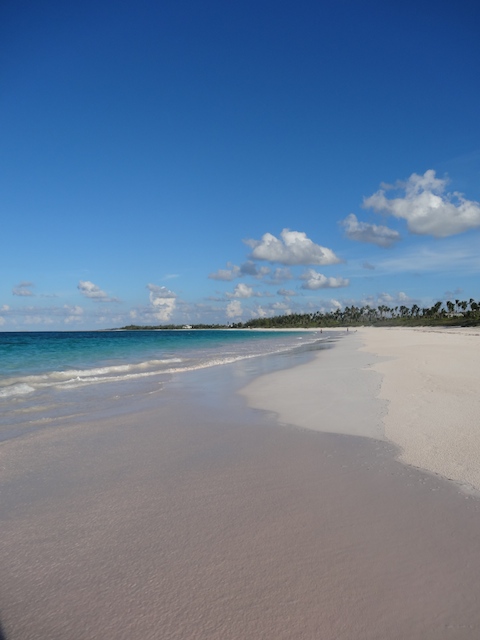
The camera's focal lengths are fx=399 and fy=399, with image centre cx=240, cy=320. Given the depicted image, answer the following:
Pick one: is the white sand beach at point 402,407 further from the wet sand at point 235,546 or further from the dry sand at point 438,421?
the wet sand at point 235,546

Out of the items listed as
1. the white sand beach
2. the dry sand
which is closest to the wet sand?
the dry sand

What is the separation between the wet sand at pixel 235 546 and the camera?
2.95 m

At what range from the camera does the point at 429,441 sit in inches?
274

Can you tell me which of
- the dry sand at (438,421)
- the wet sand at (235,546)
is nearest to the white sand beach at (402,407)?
the dry sand at (438,421)

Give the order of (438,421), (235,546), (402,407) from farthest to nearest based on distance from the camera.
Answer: (402,407) → (438,421) → (235,546)

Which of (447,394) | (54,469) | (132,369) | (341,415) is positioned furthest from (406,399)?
(132,369)

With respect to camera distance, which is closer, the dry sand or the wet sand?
the wet sand

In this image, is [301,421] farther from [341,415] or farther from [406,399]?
[406,399]

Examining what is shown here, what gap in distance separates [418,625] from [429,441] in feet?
15.0

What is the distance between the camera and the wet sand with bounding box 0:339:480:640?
116 inches

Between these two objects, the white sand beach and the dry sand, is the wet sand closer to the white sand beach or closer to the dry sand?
the dry sand

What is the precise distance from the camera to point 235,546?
3895 mm

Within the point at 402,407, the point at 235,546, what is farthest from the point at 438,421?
the point at 235,546

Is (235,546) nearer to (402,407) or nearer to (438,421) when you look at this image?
(438,421)
